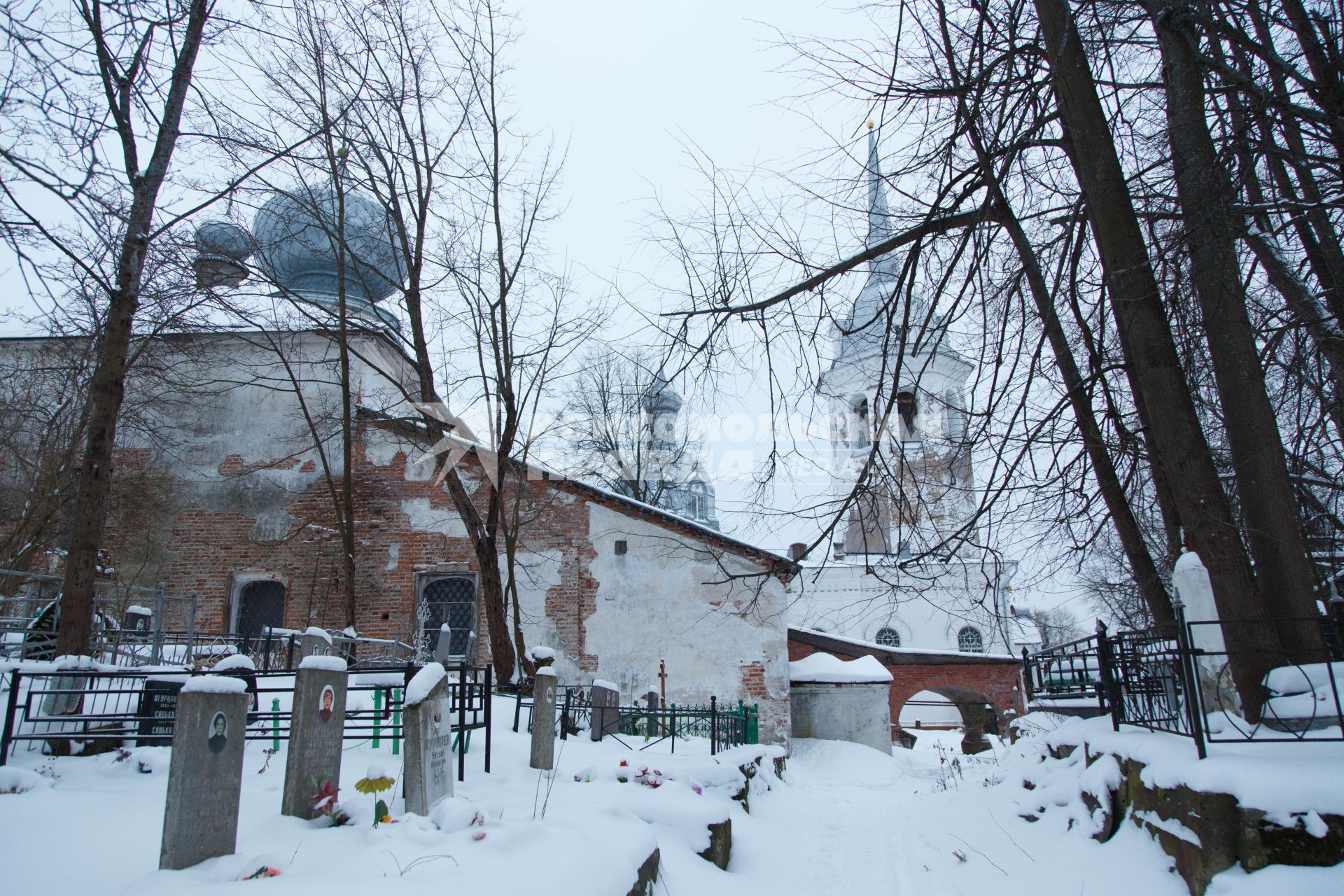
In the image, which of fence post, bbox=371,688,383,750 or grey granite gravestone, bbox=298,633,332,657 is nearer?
fence post, bbox=371,688,383,750

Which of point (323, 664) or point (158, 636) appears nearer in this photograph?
point (323, 664)

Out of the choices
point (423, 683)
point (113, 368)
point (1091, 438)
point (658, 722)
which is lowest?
point (658, 722)

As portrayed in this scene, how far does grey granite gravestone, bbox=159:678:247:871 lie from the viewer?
4141 mm

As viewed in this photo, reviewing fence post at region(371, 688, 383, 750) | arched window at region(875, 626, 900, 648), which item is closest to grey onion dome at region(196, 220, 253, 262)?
fence post at region(371, 688, 383, 750)

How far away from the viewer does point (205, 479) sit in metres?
18.9

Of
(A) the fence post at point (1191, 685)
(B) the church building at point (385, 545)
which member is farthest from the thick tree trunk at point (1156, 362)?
(B) the church building at point (385, 545)

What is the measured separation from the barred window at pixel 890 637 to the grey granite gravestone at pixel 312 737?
3234cm

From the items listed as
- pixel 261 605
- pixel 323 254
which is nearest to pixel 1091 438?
pixel 261 605

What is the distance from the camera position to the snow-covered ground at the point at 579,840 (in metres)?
4.20

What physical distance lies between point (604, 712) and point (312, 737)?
698 centimetres

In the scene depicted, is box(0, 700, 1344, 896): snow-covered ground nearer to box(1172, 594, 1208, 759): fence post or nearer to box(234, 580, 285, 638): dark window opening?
box(1172, 594, 1208, 759): fence post

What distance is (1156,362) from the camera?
661 centimetres

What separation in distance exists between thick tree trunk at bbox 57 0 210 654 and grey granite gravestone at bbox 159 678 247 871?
4.16 meters

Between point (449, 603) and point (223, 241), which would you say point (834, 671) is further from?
point (223, 241)
